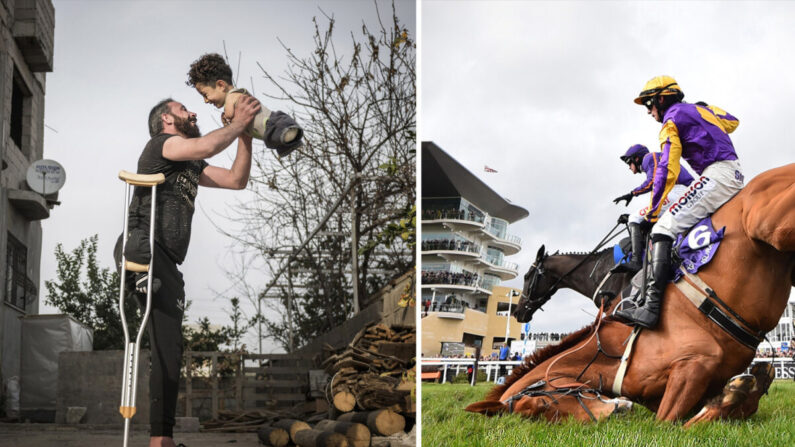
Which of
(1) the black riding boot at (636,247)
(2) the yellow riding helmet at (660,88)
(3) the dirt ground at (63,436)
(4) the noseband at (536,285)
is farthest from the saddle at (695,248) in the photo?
(3) the dirt ground at (63,436)

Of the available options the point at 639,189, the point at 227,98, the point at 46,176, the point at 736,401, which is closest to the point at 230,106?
the point at 227,98

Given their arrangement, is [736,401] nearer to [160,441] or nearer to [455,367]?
[455,367]

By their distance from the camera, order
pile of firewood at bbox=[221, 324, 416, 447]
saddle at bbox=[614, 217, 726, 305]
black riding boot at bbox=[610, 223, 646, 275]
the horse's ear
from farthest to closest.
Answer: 1. pile of firewood at bbox=[221, 324, 416, 447]
2. the horse's ear
3. black riding boot at bbox=[610, 223, 646, 275]
4. saddle at bbox=[614, 217, 726, 305]

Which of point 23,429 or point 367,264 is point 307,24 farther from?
point 23,429

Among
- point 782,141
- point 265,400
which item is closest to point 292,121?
point 265,400

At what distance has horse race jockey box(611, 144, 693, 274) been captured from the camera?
3455 mm

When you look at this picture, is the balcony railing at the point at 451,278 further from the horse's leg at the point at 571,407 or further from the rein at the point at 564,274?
the horse's leg at the point at 571,407

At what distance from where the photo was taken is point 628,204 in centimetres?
379

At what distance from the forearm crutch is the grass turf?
1.21 meters

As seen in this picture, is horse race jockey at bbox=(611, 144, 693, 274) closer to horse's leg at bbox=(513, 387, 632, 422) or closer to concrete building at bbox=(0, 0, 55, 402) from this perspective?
horse's leg at bbox=(513, 387, 632, 422)

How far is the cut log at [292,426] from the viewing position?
4012 mm

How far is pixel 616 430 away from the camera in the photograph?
3.28m

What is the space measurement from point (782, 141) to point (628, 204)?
2.20ft

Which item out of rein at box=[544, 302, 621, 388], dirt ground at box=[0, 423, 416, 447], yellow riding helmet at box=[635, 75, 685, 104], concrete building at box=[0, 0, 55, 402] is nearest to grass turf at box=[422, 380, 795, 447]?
rein at box=[544, 302, 621, 388]
